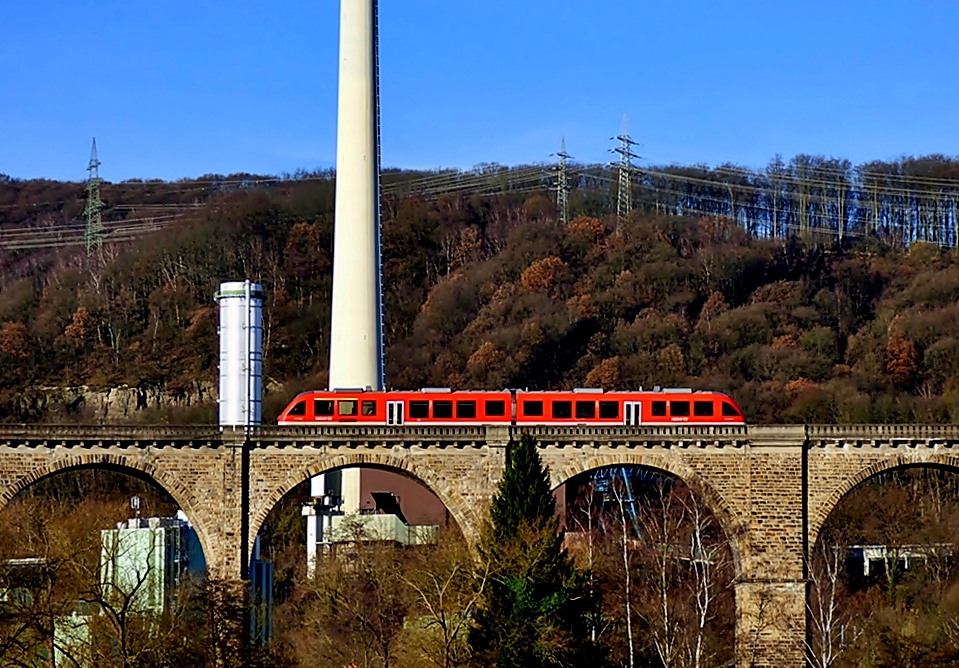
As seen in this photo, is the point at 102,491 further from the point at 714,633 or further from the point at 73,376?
the point at 714,633

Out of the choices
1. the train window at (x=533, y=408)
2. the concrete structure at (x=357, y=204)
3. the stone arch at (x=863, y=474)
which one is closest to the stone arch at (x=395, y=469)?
the train window at (x=533, y=408)

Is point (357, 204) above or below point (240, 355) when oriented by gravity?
above

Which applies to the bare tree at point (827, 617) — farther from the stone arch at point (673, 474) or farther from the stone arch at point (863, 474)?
the stone arch at point (673, 474)

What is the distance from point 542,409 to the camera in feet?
176

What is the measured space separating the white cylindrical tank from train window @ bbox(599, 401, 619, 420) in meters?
17.8

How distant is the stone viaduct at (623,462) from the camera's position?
168 feet

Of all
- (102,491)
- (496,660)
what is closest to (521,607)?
(496,660)

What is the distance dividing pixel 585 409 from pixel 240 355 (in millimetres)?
18206

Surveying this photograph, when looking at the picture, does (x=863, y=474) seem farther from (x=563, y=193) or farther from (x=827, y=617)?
(x=563, y=193)

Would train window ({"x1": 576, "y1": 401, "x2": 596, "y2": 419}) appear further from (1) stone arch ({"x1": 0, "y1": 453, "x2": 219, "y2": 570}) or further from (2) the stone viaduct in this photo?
(1) stone arch ({"x1": 0, "y1": 453, "x2": 219, "y2": 570})

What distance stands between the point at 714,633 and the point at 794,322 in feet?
139

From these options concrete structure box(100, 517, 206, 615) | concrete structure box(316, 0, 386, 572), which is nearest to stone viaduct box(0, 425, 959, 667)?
concrete structure box(100, 517, 206, 615)

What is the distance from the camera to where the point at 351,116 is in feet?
240

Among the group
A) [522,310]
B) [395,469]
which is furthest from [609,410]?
[522,310]
